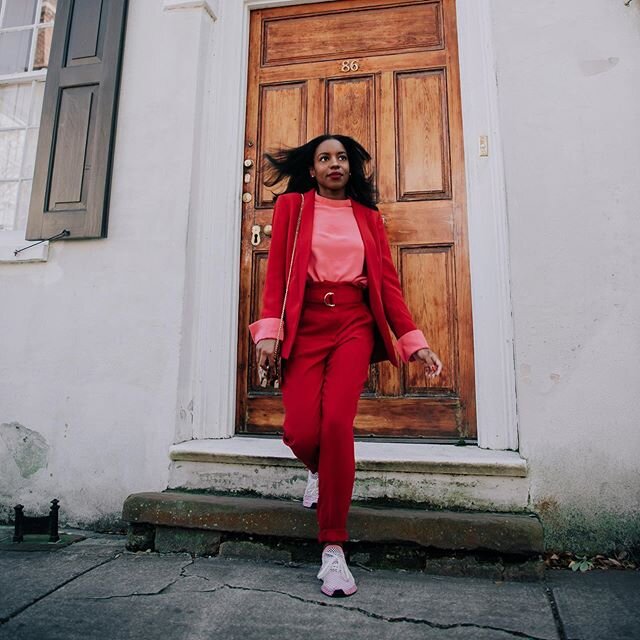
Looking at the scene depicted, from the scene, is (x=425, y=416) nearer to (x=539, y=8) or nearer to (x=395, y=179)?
(x=395, y=179)

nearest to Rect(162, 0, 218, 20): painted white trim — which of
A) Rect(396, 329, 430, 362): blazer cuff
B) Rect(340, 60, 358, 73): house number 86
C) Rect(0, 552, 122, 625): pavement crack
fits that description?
Rect(340, 60, 358, 73): house number 86

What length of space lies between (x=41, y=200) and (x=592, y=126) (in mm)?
3286

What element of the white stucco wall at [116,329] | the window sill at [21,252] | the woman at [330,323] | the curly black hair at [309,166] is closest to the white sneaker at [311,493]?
the woman at [330,323]

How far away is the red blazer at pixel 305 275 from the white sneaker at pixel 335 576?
0.80 metres

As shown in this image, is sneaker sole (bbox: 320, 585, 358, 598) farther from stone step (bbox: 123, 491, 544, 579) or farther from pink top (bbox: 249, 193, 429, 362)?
pink top (bbox: 249, 193, 429, 362)

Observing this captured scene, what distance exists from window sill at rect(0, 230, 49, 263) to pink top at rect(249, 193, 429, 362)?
179 cm

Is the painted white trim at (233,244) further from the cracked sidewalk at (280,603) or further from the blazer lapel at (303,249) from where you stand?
the blazer lapel at (303,249)

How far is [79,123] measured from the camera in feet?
11.0

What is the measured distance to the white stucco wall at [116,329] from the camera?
2.96 m

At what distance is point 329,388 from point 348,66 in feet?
7.94

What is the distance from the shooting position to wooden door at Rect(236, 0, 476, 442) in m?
3.07

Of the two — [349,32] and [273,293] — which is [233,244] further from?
[349,32]

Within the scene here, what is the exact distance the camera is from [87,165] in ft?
10.7

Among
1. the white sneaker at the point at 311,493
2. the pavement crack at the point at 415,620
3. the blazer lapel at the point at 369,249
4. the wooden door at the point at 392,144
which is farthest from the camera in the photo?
the wooden door at the point at 392,144
